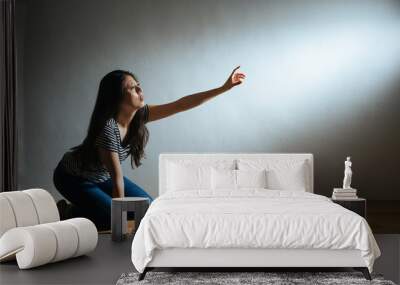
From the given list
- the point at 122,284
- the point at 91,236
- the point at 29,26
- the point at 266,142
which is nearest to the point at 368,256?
the point at 122,284

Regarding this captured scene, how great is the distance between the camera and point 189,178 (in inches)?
277

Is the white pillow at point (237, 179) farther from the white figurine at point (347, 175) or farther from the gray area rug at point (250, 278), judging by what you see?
the gray area rug at point (250, 278)

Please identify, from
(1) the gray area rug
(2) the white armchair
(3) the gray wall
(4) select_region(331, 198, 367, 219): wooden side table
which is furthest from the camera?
(3) the gray wall

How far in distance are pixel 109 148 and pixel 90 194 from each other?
579mm

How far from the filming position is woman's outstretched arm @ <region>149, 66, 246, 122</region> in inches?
304

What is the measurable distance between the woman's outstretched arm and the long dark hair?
26cm

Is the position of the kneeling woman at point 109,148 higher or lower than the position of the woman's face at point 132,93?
lower

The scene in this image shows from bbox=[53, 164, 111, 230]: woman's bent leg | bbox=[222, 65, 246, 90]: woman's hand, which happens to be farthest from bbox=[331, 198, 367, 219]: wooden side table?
bbox=[53, 164, 111, 230]: woman's bent leg

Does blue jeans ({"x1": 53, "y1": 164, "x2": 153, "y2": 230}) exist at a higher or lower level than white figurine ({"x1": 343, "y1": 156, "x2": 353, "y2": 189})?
lower

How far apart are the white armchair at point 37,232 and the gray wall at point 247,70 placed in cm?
197

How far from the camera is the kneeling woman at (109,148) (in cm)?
770

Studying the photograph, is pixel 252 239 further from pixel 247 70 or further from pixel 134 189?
pixel 247 70

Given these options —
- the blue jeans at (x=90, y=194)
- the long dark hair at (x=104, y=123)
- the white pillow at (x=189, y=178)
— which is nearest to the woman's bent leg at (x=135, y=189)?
the blue jeans at (x=90, y=194)

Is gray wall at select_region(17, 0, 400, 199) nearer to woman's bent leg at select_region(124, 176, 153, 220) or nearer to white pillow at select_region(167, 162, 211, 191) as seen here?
woman's bent leg at select_region(124, 176, 153, 220)
